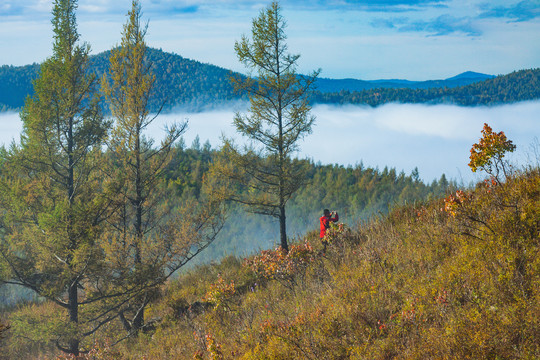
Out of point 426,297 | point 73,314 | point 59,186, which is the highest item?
point 59,186

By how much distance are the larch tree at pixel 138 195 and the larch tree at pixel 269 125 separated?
1.75 meters

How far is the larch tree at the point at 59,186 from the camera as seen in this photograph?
415 inches

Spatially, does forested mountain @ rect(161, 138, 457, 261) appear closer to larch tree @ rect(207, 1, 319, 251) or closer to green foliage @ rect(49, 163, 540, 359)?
larch tree @ rect(207, 1, 319, 251)

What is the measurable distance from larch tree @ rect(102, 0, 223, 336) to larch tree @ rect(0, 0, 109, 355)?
32.5 inches

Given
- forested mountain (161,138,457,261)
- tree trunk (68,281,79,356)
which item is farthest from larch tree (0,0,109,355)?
forested mountain (161,138,457,261)

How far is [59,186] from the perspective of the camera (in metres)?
12.0

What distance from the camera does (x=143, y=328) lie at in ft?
42.5

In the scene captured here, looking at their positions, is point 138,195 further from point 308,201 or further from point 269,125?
point 308,201

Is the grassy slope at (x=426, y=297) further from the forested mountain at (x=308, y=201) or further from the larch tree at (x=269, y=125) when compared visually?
the forested mountain at (x=308, y=201)

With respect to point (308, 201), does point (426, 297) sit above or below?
above

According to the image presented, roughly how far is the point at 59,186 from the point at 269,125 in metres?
7.66

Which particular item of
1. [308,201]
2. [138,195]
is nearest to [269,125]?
[138,195]

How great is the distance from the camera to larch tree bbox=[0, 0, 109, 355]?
A: 34.6ft

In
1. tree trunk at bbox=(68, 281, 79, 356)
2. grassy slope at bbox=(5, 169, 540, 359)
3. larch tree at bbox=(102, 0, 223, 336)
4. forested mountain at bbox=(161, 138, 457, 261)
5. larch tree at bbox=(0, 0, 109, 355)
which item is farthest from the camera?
forested mountain at bbox=(161, 138, 457, 261)
